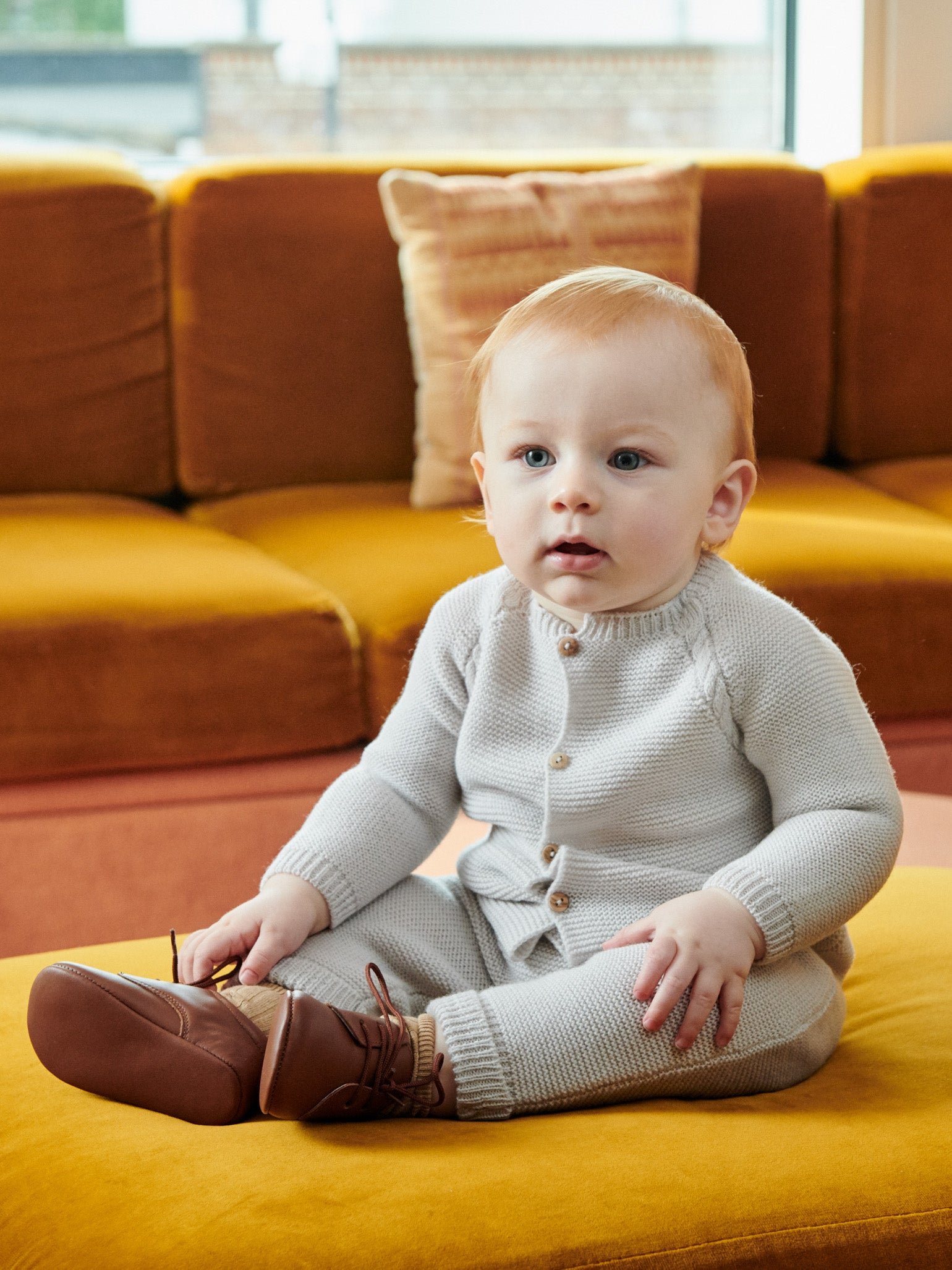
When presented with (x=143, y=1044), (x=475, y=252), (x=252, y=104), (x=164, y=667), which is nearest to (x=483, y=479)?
(x=143, y=1044)

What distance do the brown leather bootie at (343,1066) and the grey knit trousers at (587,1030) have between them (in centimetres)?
2

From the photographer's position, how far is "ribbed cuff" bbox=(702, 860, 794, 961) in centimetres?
91

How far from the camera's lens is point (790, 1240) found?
744 millimetres

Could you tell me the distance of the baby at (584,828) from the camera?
2.87 feet

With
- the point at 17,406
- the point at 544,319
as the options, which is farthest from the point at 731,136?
the point at 544,319

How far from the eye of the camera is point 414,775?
3.64 ft

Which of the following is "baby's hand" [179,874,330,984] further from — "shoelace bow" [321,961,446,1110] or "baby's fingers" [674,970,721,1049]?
"baby's fingers" [674,970,721,1049]

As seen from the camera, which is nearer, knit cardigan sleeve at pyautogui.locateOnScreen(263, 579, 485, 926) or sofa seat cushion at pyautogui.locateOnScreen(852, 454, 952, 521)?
knit cardigan sleeve at pyautogui.locateOnScreen(263, 579, 485, 926)

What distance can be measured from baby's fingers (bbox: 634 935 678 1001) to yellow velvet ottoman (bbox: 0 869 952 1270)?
0.07m

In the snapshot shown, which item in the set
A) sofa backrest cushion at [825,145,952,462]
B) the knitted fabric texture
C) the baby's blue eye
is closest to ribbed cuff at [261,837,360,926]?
the knitted fabric texture

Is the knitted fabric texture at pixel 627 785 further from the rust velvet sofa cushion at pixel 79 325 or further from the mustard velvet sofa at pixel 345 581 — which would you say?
the rust velvet sofa cushion at pixel 79 325

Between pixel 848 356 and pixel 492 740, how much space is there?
66.6 inches

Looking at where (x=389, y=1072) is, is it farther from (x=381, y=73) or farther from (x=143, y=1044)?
(x=381, y=73)

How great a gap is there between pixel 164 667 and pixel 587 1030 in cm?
93
